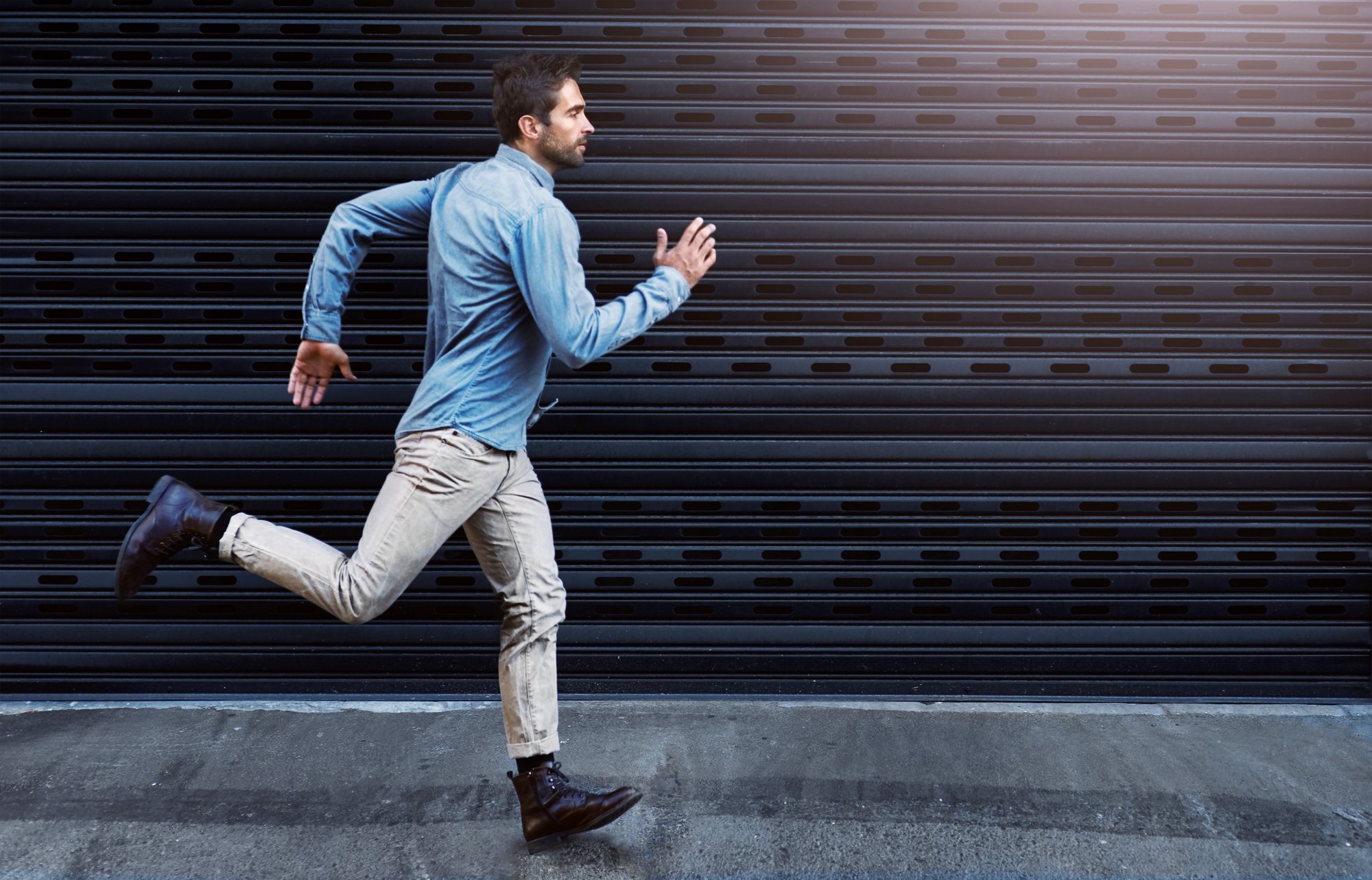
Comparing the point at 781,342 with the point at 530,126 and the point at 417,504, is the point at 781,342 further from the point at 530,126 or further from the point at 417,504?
the point at 417,504

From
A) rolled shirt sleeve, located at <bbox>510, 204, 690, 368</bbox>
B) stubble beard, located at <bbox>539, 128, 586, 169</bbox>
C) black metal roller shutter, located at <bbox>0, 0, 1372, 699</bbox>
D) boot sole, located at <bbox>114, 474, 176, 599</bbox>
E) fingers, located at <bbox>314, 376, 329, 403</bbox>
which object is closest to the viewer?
rolled shirt sleeve, located at <bbox>510, 204, 690, 368</bbox>

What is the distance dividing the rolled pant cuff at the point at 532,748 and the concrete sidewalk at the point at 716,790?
30 centimetres

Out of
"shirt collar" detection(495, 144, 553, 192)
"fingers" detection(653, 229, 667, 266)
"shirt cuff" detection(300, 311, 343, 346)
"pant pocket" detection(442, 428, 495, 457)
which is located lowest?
"pant pocket" detection(442, 428, 495, 457)

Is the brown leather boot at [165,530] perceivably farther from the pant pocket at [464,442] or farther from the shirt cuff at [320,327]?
the pant pocket at [464,442]

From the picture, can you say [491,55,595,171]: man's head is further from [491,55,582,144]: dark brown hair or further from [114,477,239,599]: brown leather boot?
[114,477,239,599]: brown leather boot

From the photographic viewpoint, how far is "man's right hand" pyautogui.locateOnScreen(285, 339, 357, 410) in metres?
3.12

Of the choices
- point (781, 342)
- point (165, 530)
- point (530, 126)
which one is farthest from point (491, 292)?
point (781, 342)

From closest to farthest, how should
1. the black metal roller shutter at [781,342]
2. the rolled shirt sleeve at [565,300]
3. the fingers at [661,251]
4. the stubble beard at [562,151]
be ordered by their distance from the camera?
the rolled shirt sleeve at [565,300], the fingers at [661,251], the stubble beard at [562,151], the black metal roller shutter at [781,342]

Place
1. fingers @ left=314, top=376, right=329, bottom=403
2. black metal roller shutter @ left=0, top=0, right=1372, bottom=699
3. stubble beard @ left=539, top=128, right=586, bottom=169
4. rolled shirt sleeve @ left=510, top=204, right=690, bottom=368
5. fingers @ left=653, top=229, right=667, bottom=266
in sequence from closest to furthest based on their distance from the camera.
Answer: rolled shirt sleeve @ left=510, top=204, right=690, bottom=368, fingers @ left=653, top=229, right=667, bottom=266, stubble beard @ left=539, top=128, right=586, bottom=169, fingers @ left=314, top=376, right=329, bottom=403, black metal roller shutter @ left=0, top=0, right=1372, bottom=699

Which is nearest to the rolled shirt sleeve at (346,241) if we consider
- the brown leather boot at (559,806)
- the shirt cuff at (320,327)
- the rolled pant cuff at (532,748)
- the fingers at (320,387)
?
the shirt cuff at (320,327)

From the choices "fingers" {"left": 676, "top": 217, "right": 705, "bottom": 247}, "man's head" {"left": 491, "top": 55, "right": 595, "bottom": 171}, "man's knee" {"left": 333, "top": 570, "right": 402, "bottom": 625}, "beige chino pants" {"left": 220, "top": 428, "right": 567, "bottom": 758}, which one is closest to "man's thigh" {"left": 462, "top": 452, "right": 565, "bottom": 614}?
"beige chino pants" {"left": 220, "top": 428, "right": 567, "bottom": 758}

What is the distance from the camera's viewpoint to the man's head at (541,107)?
296 cm

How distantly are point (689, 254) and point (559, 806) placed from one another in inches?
63.9

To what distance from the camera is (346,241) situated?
3.12 metres
